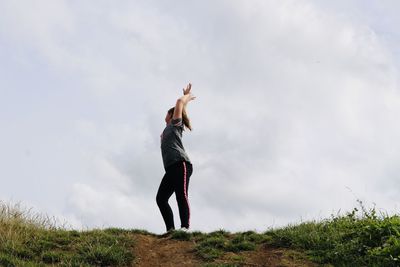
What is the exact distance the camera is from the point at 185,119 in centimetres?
1076

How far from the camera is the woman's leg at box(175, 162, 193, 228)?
10375mm

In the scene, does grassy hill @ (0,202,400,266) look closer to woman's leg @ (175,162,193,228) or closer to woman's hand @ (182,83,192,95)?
woman's leg @ (175,162,193,228)

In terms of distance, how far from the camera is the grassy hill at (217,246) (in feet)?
28.3

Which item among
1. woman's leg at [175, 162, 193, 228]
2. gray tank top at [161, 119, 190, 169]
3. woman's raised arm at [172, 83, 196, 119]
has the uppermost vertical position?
woman's raised arm at [172, 83, 196, 119]

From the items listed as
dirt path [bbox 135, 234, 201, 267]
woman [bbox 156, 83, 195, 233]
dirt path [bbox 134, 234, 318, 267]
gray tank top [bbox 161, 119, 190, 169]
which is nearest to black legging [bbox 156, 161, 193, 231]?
woman [bbox 156, 83, 195, 233]

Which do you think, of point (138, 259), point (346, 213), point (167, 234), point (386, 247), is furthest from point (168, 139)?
point (386, 247)

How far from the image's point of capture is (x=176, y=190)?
10.4 meters

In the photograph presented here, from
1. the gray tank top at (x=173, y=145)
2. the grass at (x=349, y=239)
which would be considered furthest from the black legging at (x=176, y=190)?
the grass at (x=349, y=239)

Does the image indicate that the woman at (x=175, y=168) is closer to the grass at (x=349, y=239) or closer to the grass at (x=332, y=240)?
the grass at (x=332, y=240)

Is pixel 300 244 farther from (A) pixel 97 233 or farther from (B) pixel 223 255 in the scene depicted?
(A) pixel 97 233

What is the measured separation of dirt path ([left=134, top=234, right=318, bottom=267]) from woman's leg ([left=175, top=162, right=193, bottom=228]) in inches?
25.1

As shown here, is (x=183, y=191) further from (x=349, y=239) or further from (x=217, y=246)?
(x=349, y=239)

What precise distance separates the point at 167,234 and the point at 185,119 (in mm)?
2113

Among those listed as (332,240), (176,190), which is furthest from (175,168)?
(332,240)
